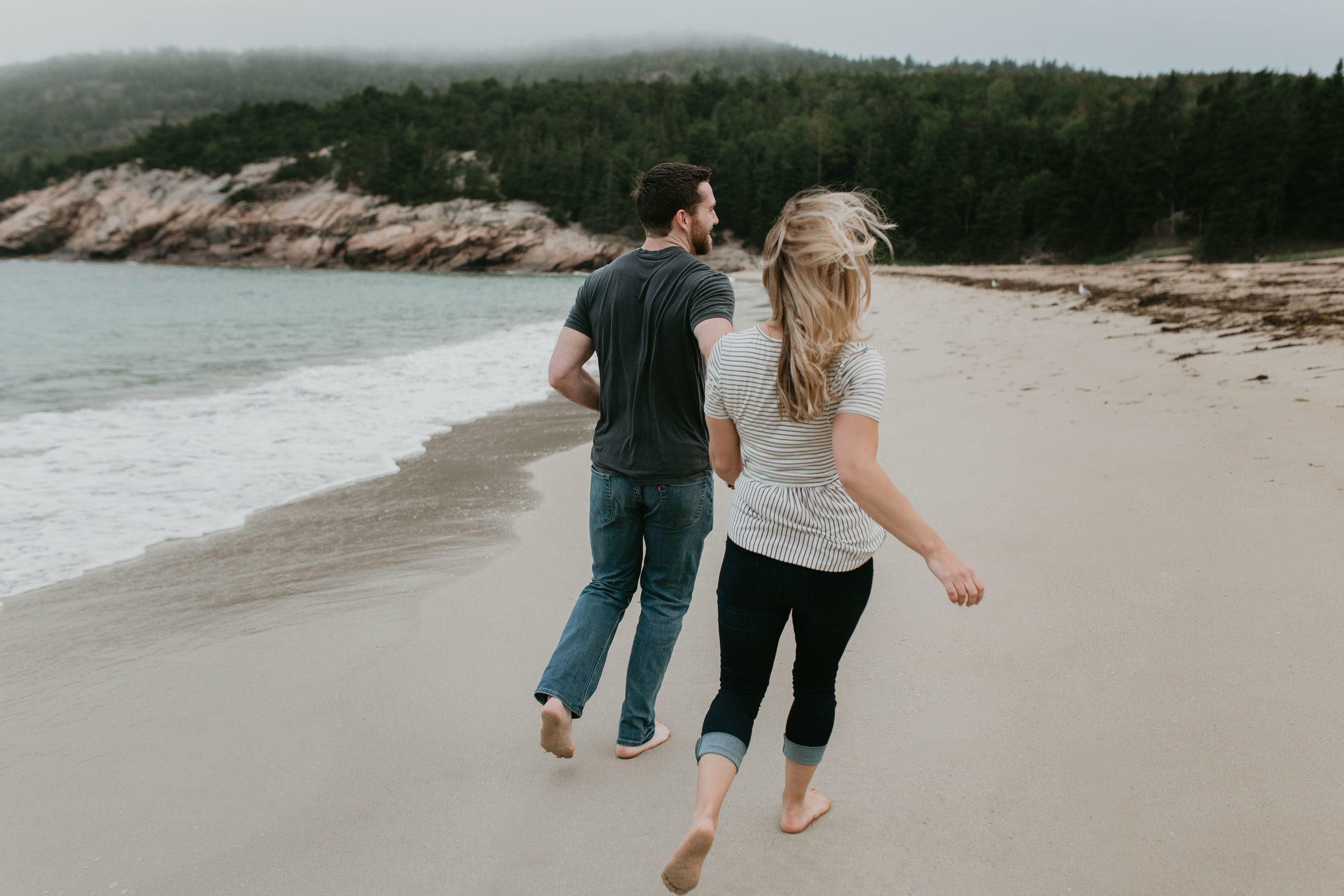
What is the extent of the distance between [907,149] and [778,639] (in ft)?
243

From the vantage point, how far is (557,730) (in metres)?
2.15

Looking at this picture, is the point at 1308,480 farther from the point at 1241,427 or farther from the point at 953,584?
the point at 953,584

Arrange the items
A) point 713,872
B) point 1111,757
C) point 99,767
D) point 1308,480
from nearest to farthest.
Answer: point 713,872 < point 1111,757 < point 99,767 < point 1308,480

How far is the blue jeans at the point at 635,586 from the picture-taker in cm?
228

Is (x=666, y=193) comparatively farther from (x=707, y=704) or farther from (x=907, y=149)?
(x=907, y=149)

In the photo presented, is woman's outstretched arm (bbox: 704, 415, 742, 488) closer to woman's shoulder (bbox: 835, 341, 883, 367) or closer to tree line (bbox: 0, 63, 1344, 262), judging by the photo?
woman's shoulder (bbox: 835, 341, 883, 367)

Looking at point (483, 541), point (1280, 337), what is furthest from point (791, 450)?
point (1280, 337)

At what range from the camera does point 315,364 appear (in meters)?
12.6

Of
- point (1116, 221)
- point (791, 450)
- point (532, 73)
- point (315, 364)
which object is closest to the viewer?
point (791, 450)

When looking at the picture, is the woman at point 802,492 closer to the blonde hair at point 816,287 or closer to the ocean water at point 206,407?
the blonde hair at point 816,287

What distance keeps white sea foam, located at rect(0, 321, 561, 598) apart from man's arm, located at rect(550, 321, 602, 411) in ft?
11.0

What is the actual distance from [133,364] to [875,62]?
7051 inches

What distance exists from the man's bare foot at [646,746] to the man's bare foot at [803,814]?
52 centimetres

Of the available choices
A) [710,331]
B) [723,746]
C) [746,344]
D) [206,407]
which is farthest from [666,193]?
[206,407]
